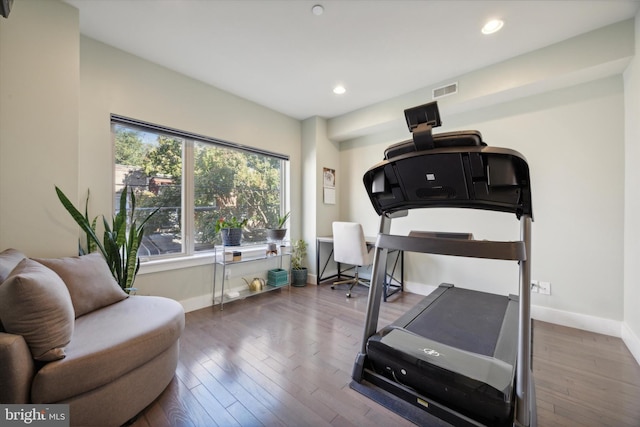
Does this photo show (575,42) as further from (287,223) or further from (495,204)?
(287,223)

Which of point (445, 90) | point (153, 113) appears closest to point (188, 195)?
point (153, 113)

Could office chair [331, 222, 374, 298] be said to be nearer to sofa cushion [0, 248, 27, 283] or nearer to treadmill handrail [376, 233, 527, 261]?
treadmill handrail [376, 233, 527, 261]

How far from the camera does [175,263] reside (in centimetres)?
271

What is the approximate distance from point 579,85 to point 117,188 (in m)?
4.61

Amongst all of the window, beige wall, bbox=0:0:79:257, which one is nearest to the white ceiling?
beige wall, bbox=0:0:79:257

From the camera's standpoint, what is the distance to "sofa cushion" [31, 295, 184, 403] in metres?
1.07

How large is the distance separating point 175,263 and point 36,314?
5.43 ft

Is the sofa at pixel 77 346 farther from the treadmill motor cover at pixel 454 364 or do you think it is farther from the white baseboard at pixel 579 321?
the white baseboard at pixel 579 321

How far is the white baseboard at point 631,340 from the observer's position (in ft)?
6.25

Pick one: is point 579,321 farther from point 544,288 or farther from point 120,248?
point 120,248

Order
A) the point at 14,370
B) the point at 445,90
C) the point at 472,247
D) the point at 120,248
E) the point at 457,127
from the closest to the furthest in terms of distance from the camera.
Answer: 1. the point at 14,370
2. the point at 472,247
3. the point at 120,248
4. the point at 445,90
5. the point at 457,127

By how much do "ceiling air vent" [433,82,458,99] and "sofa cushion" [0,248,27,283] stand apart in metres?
3.78

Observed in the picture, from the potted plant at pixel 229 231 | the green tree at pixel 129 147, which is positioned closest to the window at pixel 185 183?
the green tree at pixel 129 147

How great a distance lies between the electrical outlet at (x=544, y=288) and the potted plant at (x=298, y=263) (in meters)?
2.82
